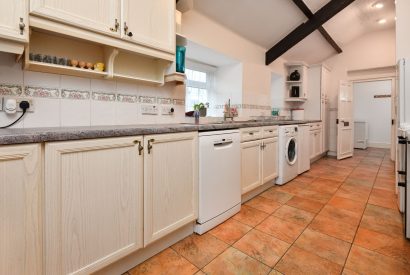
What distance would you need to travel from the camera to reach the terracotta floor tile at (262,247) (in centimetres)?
143

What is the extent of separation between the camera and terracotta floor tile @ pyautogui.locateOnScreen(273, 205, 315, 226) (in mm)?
1944

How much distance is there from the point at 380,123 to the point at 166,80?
7.18 metres

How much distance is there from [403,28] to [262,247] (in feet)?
8.70

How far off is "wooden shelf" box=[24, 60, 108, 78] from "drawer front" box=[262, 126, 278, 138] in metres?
1.80

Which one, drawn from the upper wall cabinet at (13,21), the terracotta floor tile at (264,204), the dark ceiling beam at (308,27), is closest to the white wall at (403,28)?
the dark ceiling beam at (308,27)

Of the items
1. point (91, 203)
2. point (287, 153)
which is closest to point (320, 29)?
point (287, 153)

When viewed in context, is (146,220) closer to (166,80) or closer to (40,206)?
(40,206)

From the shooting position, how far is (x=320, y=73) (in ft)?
15.3

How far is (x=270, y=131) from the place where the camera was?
104 inches

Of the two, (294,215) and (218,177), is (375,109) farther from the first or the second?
(218,177)

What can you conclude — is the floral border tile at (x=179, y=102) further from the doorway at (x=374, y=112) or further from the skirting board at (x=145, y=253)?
the doorway at (x=374, y=112)

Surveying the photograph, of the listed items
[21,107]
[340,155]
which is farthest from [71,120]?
[340,155]

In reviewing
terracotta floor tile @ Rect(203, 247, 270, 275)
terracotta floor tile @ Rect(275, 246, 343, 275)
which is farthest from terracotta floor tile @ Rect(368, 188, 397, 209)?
terracotta floor tile @ Rect(203, 247, 270, 275)

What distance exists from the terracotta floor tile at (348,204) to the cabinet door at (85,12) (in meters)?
2.64
